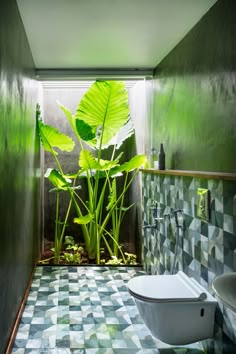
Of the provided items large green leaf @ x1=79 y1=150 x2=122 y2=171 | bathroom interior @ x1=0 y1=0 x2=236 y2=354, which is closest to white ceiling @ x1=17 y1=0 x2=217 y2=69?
bathroom interior @ x1=0 y1=0 x2=236 y2=354

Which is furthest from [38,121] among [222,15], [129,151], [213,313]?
[213,313]

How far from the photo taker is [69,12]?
95.2 inches

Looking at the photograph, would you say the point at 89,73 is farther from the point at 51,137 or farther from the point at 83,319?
the point at 83,319

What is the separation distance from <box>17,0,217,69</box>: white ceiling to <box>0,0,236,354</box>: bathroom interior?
0.01 metres

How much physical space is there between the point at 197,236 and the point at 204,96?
942 millimetres

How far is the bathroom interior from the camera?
1958 mm

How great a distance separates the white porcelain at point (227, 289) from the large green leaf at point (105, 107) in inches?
101

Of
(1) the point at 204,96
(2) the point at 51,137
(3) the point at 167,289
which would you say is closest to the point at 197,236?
(3) the point at 167,289

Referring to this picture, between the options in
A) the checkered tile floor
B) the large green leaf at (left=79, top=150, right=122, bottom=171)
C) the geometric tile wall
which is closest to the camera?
the geometric tile wall

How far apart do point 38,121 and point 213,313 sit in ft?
9.17

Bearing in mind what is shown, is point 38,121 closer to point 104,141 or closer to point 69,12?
point 104,141

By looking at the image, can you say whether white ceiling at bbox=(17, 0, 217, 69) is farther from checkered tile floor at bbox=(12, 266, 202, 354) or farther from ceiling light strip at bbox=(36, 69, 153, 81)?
checkered tile floor at bbox=(12, 266, 202, 354)

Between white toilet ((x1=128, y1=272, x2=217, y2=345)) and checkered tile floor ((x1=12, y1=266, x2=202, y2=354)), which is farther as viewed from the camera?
checkered tile floor ((x1=12, y1=266, x2=202, y2=354))

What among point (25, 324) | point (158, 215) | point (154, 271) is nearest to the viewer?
point (25, 324)
